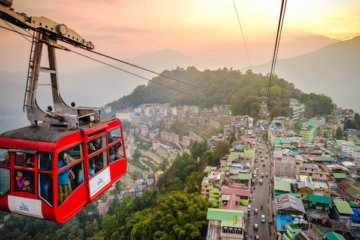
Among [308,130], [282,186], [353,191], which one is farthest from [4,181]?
[308,130]

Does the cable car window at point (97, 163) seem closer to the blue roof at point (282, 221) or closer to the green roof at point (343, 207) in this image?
the blue roof at point (282, 221)

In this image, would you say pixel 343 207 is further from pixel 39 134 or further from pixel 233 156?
pixel 39 134

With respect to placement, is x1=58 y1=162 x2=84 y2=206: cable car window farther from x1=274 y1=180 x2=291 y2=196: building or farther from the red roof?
x1=274 y1=180 x2=291 y2=196: building

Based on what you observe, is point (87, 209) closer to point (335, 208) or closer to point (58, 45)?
point (335, 208)

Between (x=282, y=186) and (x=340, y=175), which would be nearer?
(x=282, y=186)

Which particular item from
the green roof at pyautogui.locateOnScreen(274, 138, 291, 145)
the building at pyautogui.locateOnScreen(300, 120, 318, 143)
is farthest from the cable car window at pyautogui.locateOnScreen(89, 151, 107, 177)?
the building at pyautogui.locateOnScreen(300, 120, 318, 143)

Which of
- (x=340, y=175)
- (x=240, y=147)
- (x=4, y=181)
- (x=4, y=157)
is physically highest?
(x=4, y=157)
